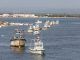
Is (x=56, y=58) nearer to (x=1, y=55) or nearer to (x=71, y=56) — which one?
(x=71, y=56)

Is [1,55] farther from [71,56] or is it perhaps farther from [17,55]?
[71,56]

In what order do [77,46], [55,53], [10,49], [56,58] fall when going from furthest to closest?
[77,46], [10,49], [55,53], [56,58]

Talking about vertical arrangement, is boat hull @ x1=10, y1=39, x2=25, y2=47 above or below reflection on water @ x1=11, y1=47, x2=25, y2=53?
above

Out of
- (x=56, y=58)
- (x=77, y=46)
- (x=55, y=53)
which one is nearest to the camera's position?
(x=56, y=58)

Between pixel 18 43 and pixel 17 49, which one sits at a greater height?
pixel 18 43

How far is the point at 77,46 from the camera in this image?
7100 centimetres

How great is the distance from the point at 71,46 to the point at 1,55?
14337mm

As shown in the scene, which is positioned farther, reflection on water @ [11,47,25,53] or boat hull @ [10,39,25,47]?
boat hull @ [10,39,25,47]

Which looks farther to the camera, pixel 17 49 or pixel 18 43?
pixel 18 43

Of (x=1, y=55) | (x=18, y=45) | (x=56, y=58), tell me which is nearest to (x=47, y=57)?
(x=56, y=58)

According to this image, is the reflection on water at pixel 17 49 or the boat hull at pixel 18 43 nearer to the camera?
the reflection on water at pixel 17 49

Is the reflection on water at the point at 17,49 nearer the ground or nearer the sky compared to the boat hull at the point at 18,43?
nearer the ground

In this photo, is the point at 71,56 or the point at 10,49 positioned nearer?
the point at 71,56

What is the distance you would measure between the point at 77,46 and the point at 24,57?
45.8 feet
